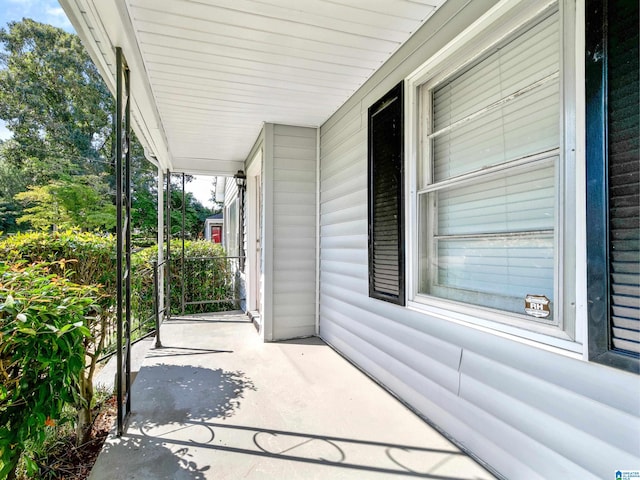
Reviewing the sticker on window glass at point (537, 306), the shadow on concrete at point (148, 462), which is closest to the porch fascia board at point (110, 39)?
the shadow on concrete at point (148, 462)

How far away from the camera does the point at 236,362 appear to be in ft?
10.6

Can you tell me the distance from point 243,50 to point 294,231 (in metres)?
2.05

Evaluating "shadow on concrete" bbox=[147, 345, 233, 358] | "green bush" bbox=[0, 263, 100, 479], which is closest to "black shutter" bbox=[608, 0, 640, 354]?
"green bush" bbox=[0, 263, 100, 479]

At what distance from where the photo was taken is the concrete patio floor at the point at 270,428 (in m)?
1.71

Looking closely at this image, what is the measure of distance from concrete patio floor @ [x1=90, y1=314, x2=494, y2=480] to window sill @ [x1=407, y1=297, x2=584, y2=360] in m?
0.70

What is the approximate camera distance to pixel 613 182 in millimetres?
1129

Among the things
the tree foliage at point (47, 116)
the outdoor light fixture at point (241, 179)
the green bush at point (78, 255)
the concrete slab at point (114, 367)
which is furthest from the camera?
the tree foliage at point (47, 116)

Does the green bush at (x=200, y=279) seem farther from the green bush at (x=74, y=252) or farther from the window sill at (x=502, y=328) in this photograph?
the window sill at (x=502, y=328)

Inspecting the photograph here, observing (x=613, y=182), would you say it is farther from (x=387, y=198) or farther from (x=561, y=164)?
(x=387, y=198)

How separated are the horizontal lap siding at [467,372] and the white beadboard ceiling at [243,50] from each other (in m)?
0.25

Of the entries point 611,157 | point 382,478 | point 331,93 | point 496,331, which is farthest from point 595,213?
point 331,93

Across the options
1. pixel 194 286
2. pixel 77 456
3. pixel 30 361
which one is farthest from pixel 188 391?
pixel 194 286

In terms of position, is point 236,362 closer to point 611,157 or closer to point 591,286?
point 591,286

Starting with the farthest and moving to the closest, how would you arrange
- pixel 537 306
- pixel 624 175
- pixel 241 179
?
pixel 241 179 < pixel 537 306 < pixel 624 175
